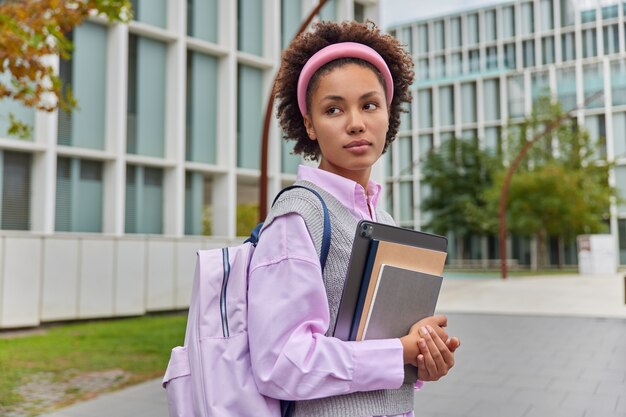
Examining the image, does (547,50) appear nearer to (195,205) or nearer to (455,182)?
(455,182)

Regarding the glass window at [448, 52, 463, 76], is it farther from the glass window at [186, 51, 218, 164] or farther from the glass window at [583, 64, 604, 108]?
the glass window at [186, 51, 218, 164]

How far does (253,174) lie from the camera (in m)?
18.7

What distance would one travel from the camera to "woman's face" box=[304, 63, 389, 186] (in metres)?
1.49

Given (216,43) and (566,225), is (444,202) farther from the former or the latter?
(216,43)

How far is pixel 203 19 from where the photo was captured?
17.8 metres

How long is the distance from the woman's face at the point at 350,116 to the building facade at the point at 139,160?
12.2m

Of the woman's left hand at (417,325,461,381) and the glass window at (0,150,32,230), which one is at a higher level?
the glass window at (0,150,32,230)

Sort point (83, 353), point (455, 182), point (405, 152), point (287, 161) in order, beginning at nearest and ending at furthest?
point (83, 353)
point (287, 161)
point (455, 182)
point (405, 152)

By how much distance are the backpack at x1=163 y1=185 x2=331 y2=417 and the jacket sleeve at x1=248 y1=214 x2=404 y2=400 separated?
50 millimetres

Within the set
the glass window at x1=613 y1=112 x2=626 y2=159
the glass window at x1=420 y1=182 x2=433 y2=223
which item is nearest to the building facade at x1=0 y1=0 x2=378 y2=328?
the glass window at x1=420 y1=182 x2=433 y2=223

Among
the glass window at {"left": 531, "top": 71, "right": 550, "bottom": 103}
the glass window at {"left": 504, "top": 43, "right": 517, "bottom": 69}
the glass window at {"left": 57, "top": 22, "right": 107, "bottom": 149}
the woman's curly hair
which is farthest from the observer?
A: the glass window at {"left": 504, "top": 43, "right": 517, "bottom": 69}

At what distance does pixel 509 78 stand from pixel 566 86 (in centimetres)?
460

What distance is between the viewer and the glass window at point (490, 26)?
5731 centimetres

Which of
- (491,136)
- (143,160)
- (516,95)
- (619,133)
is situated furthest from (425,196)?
(143,160)
